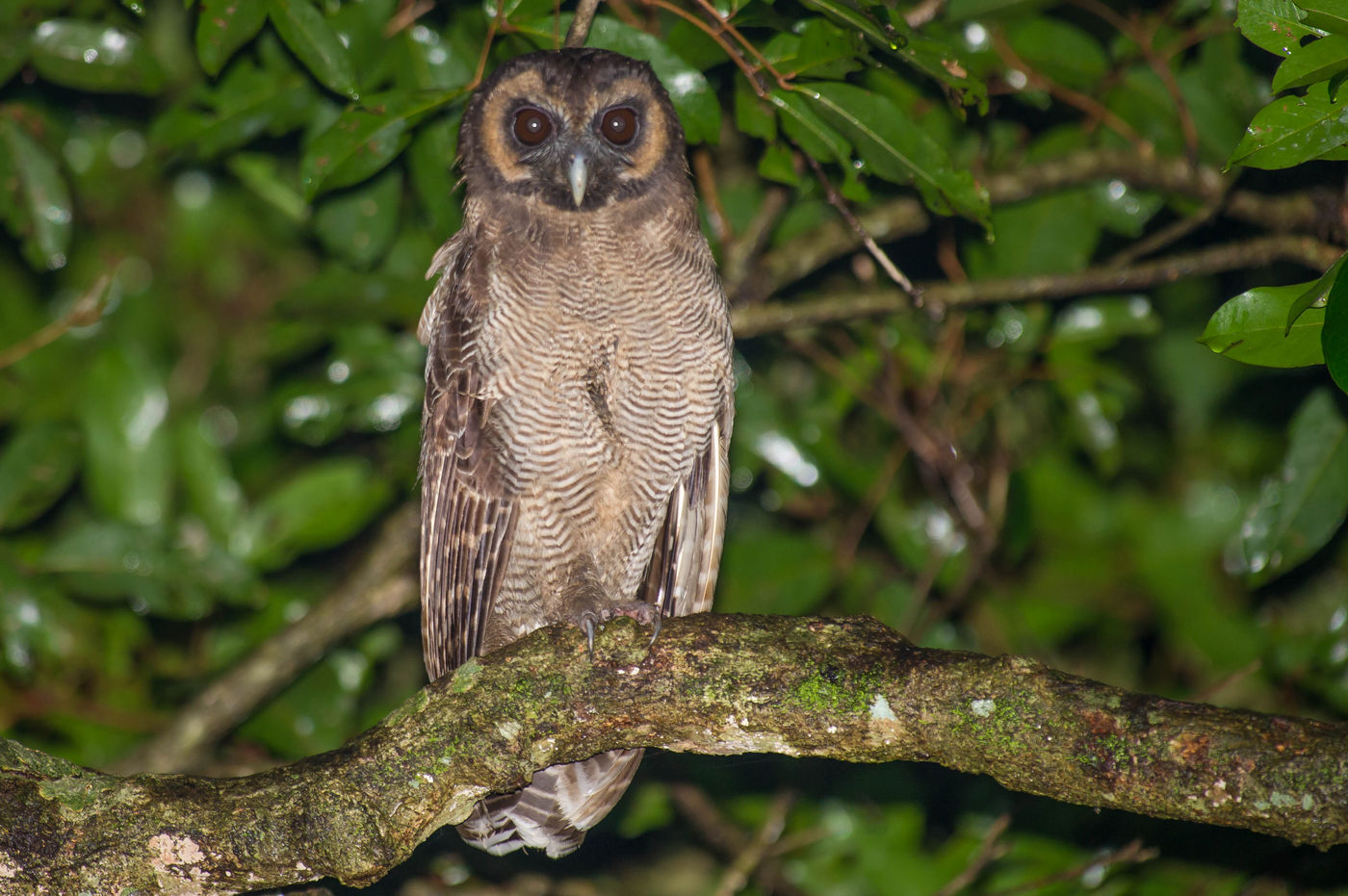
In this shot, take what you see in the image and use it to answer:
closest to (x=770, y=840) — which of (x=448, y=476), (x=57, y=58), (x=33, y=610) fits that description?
(x=448, y=476)

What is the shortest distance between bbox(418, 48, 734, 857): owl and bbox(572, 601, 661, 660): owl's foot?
0.04 feet

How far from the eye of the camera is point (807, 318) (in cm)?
450

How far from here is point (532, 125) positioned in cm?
355

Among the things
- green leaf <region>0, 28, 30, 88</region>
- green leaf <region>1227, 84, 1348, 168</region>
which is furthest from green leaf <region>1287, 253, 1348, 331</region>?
green leaf <region>0, 28, 30, 88</region>

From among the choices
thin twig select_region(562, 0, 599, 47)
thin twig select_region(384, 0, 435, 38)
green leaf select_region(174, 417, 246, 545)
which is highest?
thin twig select_region(562, 0, 599, 47)

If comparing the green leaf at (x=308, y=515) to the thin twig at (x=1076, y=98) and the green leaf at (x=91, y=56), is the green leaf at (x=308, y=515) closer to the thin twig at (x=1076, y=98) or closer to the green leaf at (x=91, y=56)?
the green leaf at (x=91, y=56)

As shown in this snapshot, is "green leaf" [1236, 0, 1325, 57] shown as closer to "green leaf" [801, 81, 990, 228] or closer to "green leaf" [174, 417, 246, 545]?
"green leaf" [801, 81, 990, 228]

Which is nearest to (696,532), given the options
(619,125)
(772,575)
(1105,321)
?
(772,575)

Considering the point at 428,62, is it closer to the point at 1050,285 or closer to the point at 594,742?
the point at 594,742

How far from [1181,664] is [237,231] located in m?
6.06

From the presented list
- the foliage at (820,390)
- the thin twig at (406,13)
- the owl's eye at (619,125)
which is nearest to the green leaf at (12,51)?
the foliage at (820,390)

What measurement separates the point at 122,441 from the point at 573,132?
2.34 m

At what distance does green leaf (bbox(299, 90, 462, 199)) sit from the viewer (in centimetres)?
324

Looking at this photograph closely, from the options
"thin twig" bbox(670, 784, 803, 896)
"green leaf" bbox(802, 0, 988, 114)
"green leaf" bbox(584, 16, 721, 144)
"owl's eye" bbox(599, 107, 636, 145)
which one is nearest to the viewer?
"green leaf" bbox(802, 0, 988, 114)
